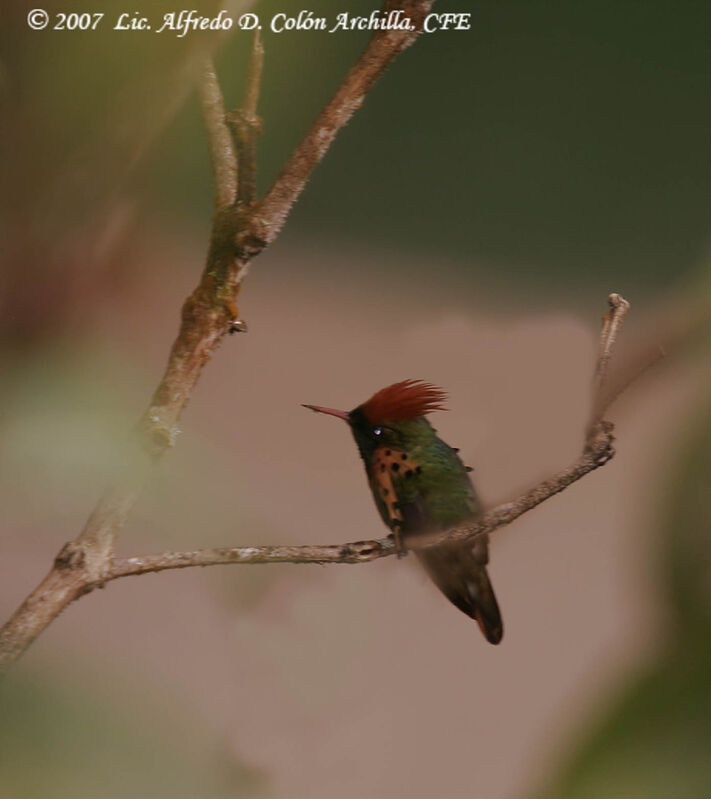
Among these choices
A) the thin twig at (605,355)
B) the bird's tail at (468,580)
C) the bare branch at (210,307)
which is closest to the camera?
the thin twig at (605,355)

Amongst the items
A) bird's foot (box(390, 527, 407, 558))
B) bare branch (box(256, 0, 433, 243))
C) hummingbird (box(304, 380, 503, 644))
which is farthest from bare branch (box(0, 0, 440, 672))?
bird's foot (box(390, 527, 407, 558))

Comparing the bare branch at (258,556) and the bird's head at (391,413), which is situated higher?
the bird's head at (391,413)

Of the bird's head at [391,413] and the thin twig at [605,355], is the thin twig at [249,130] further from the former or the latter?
the thin twig at [605,355]

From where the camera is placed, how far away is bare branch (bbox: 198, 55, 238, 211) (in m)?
0.89

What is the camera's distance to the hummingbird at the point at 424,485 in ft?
3.21

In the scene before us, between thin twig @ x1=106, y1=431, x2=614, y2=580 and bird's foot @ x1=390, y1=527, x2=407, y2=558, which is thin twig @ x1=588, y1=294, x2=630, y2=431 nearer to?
thin twig @ x1=106, y1=431, x2=614, y2=580

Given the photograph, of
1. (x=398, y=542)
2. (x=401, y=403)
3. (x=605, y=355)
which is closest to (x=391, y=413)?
(x=401, y=403)

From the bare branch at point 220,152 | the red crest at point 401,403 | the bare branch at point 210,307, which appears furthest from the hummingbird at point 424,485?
the bare branch at point 220,152

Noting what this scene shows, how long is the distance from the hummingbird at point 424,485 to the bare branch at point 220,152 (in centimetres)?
26

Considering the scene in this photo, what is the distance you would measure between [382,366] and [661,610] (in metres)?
0.80

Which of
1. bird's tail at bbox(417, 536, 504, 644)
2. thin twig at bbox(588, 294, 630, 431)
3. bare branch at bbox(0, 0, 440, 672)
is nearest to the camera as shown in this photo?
thin twig at bbox(588, 294, 630, 431)

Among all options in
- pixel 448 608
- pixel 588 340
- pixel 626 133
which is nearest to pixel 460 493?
pixel 448 608

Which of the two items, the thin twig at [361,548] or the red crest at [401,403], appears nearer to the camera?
the thin twig at [361,548]

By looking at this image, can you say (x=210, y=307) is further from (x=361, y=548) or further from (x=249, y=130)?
(x=361, y=548)
